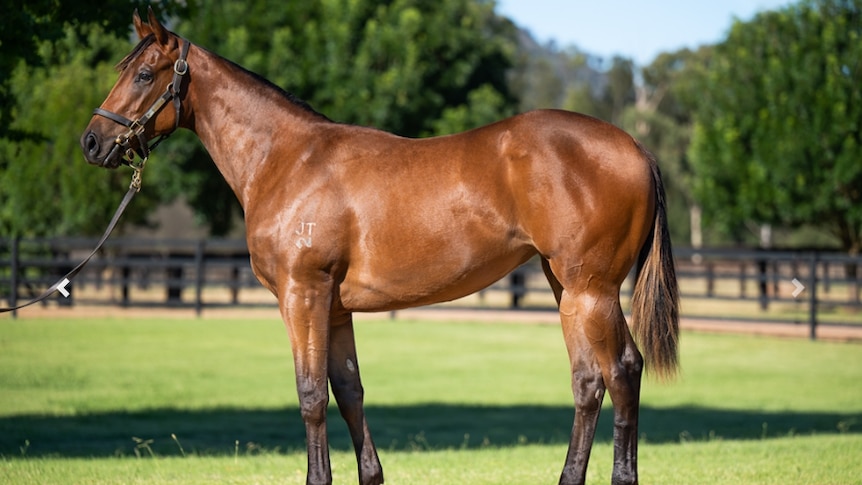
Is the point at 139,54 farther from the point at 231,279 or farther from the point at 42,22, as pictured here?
the point at 231,279

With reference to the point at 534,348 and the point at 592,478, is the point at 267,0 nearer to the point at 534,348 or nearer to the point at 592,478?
the point at 534,348

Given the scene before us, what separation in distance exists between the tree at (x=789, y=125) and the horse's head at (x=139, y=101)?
26.3m

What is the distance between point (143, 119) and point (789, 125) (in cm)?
2721

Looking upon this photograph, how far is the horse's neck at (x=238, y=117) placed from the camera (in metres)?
5.42

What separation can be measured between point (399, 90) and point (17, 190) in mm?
10849

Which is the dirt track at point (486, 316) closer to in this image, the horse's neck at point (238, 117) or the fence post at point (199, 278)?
the fence post at point (199, 278)

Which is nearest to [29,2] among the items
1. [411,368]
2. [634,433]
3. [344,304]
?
[344,304]

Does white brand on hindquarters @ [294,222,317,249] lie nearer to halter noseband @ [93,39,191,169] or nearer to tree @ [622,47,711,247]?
halter noseband @ [93,39,191,169]

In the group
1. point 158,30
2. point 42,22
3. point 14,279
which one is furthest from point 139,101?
point 14,279

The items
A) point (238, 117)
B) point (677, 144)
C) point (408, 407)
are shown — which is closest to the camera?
point (238, 117)

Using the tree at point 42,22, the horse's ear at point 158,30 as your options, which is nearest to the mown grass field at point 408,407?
the horse's ear at point 158,30

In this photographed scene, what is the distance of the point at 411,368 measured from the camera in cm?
1633

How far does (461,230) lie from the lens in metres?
4.93

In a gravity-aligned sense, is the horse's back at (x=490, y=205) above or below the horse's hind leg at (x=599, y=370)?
above
